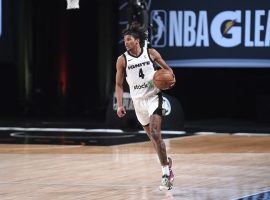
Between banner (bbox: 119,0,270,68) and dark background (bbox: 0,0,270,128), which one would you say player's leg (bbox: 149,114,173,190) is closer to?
banner (bbox: 119,0,270,68)

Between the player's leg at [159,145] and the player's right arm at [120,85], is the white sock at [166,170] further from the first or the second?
the player's right arm at [120,85]

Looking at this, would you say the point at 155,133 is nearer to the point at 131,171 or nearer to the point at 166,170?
the point at 166,170

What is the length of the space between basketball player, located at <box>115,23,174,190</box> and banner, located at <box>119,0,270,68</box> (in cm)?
1007

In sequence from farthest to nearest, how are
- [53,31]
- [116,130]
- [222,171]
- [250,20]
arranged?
[53,31]
[250,20]
[116,130]
[222,171]

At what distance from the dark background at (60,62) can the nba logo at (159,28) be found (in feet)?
6.36

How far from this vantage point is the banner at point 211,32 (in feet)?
66.4

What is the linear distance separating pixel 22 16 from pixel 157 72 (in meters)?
14.0

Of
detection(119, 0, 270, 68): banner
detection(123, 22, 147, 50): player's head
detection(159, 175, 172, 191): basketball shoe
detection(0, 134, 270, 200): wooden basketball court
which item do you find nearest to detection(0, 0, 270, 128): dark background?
detection(119, 0, 270, 68): banner

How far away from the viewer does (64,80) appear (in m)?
23.5

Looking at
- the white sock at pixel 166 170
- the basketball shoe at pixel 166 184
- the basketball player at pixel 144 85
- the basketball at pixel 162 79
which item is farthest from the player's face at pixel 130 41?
the basketball shoe at pixel 166 184

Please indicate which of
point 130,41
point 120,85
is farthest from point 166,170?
point 130,41

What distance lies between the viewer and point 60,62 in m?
23.5

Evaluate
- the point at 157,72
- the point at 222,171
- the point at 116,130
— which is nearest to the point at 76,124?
the point at 116,130

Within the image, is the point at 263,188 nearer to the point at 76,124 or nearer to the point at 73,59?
the point at 76,124
